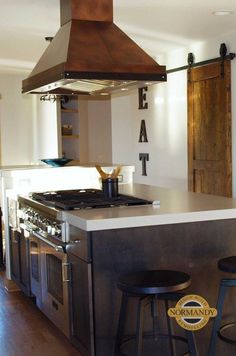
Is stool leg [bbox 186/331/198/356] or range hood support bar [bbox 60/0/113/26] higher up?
range hood support bar [bbox 60/0/113/26]

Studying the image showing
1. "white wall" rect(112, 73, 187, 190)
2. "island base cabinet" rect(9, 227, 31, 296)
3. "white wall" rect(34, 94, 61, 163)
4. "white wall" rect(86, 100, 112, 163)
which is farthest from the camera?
"white wall" rect(86, 100, 112, 163)

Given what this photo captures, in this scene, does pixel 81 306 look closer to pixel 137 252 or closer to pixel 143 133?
pixel 137 252

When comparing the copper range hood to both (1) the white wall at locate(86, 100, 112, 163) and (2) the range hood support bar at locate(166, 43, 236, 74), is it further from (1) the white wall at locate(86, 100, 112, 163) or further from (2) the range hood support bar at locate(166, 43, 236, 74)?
(1) the white wall at locate(86, 100, 112, 163)

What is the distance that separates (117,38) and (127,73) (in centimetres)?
36

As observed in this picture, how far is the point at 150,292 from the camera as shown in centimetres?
244

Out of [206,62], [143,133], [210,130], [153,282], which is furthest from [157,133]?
[153,282]

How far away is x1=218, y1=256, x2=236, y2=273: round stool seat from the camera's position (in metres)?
2.72

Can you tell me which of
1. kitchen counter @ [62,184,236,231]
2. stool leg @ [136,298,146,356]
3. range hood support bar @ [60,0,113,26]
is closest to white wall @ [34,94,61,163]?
range hood support bar @ [60,0,113,26]

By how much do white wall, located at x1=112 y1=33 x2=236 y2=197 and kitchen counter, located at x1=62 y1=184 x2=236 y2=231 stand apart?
210 centimetres

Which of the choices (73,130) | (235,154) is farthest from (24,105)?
(235,154)

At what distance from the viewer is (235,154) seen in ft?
16.9

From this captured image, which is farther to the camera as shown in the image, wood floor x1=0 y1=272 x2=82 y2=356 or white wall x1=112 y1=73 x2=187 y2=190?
white wall x1=112 y1=73 x2=187 y2=190

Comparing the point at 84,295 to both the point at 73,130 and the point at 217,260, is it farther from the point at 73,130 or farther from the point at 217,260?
the point at 73,130

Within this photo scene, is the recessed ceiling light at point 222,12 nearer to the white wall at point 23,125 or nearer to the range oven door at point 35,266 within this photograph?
the range oven door at point 35,266
